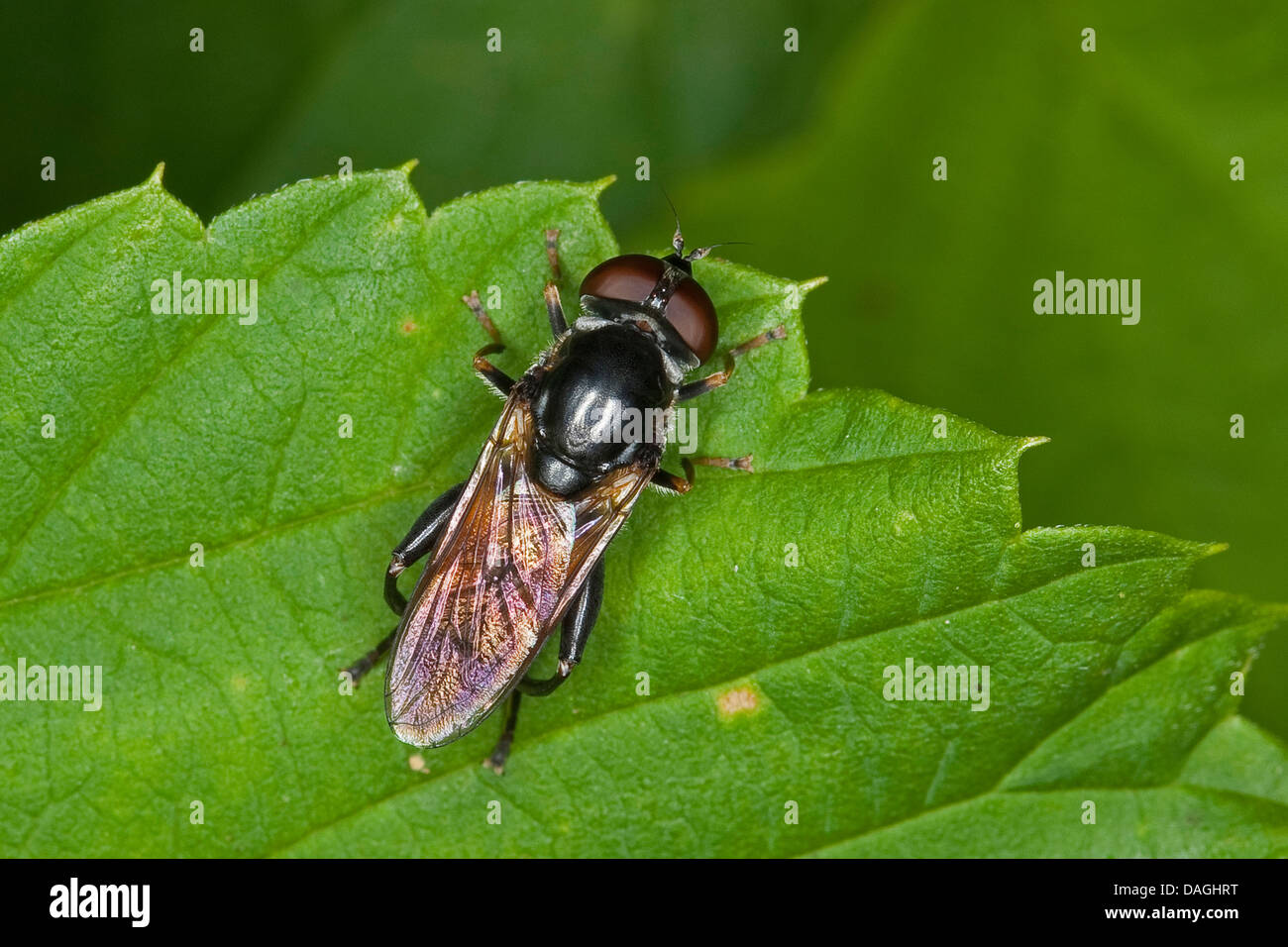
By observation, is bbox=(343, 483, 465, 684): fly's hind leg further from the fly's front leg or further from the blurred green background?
the blurred green background

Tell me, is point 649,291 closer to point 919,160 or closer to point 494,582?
point 494,582

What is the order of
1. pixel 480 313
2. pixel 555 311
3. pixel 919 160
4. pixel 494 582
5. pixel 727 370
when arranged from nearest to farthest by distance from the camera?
pixel 480 313 → pixel 727 370 → pixel 555 311 → pixel 494 582 → pixel 919 160

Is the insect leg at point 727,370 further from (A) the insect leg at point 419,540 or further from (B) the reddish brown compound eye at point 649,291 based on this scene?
(A) the insect leg at point 419,540

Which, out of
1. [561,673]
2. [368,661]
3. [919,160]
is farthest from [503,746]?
[919,160]

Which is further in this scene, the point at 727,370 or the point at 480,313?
the point at 727,370

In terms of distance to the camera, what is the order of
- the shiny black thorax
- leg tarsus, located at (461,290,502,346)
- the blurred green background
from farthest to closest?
the blurred green background
the shiny black thorax
leg tarsus, located at (461,290,502,346)

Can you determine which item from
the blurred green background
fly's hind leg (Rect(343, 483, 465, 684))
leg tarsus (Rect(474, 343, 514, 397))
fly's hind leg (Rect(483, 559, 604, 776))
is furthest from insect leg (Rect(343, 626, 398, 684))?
the blurred green background
